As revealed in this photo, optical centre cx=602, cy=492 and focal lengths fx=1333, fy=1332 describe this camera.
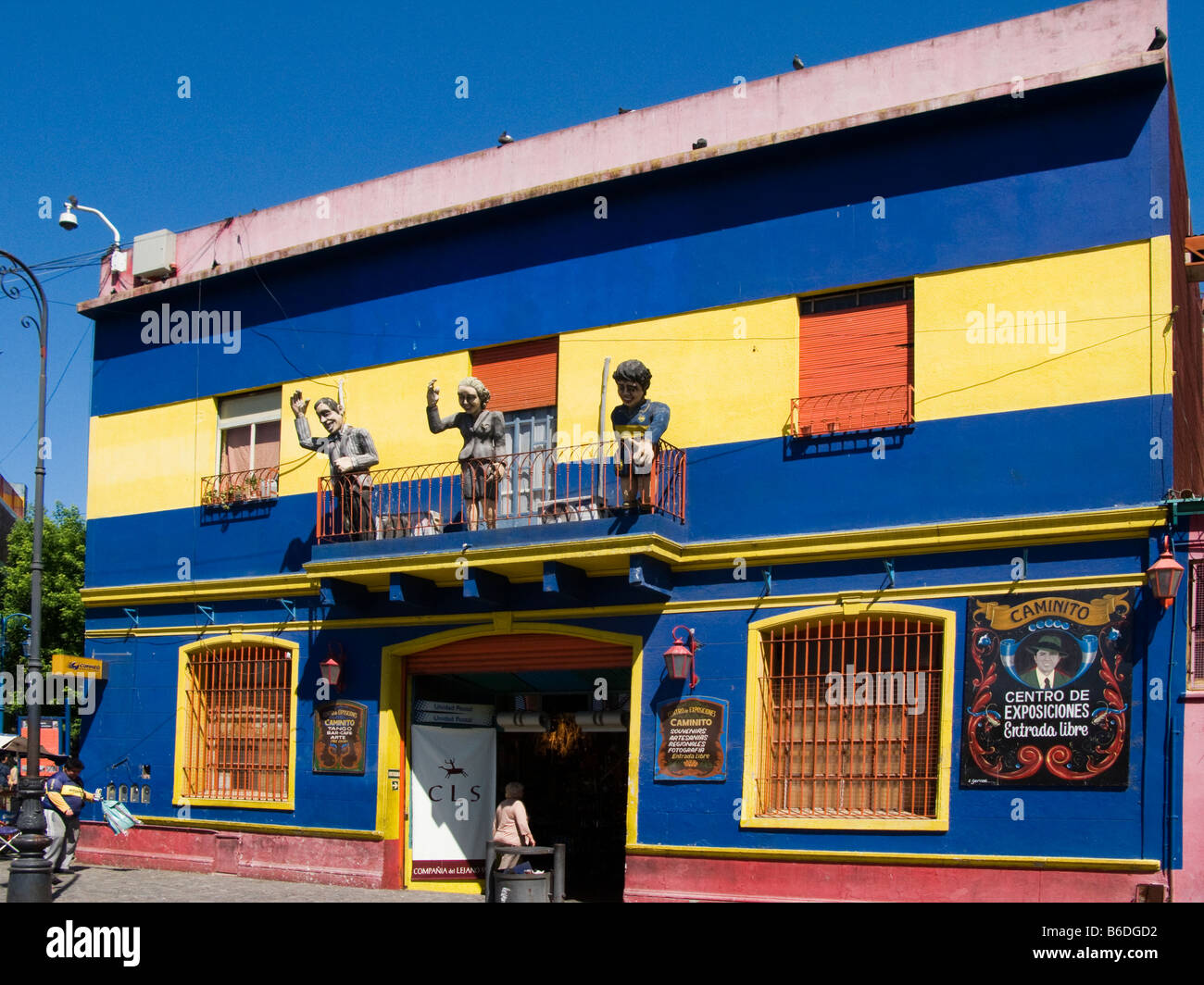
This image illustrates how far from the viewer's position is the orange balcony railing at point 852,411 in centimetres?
1332

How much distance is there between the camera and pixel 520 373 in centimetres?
1590

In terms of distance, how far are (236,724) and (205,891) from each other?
2.81 m

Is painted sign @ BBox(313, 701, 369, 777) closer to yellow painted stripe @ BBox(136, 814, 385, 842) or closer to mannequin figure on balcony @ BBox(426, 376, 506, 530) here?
yellow painted stripe @ BBox(136, 814, 385, 842)

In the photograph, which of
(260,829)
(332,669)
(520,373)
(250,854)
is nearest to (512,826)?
(332,669)

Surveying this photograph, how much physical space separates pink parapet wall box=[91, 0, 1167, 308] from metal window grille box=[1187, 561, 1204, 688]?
15.4 feet

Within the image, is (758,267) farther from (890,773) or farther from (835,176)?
(890,773)

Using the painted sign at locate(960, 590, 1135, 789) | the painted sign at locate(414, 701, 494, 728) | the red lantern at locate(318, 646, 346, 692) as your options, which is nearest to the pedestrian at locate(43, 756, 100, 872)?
the red lantern at locate(318, 646, 346, 692)

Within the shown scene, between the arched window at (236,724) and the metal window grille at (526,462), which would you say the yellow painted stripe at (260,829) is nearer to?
the arched window at (236,724)

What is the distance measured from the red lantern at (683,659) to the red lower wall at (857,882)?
184 centimetres

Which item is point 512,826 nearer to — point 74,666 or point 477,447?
point 477,447

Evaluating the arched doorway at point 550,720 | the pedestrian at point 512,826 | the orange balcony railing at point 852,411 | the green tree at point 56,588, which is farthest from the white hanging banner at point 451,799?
the green tree at point 56,588

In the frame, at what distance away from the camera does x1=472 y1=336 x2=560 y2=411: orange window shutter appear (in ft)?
51.4

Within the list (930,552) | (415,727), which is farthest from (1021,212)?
(415,727)

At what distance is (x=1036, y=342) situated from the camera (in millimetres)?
12594
